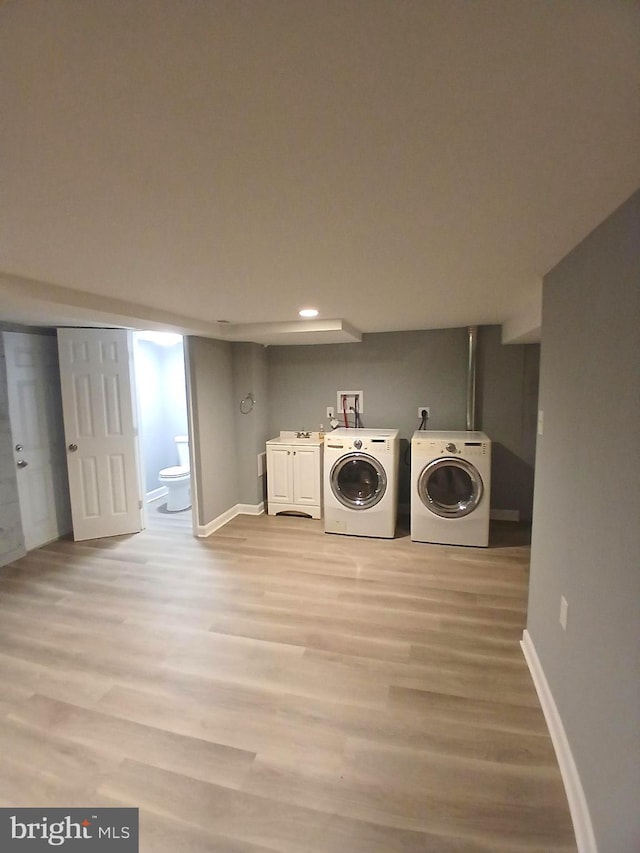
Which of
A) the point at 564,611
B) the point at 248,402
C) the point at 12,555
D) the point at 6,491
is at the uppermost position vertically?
the point at 248,402

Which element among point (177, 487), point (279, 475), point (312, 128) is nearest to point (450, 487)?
point (279, 475)

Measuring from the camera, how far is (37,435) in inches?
146

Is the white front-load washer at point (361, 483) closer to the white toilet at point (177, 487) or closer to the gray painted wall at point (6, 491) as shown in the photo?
the white toilet at point (177, 487)

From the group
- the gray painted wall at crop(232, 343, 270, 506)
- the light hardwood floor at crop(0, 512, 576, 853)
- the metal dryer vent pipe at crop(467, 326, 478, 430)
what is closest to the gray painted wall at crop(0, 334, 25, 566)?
the light hardwood floor at crop(0, 512, 576, 853)

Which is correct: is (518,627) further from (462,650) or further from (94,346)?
(94,346)

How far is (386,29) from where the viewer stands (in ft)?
1.99

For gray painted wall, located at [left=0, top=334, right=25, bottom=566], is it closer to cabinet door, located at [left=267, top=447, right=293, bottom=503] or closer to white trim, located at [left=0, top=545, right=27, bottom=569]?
white trim, located at [left=0, top=545, right=27, bottom=569]

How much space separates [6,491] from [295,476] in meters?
2.58

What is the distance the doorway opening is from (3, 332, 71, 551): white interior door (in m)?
0.96

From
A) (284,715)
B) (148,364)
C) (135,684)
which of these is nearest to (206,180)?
(284,715)

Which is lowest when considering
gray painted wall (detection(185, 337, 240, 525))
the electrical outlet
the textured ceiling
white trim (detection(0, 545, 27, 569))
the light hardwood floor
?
the light hardwood floor

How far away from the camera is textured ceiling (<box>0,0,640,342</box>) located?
0.60 m

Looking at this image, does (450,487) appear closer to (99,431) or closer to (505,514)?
(505,514)

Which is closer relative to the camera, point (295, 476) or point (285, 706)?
point (285, 706)
